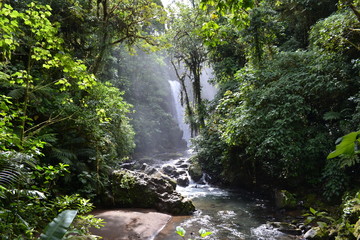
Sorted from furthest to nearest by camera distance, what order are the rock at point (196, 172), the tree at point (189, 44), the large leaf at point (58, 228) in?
the tree at point (189, 44) < the rock at point (196, 172) < the large leaf at point (58, 228)

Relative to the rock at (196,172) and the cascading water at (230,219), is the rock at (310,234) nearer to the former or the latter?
the cascading water at (230,219)

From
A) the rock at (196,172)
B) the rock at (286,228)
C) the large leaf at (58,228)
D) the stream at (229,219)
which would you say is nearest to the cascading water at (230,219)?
the stream at (229,219)

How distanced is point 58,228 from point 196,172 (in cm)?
1190

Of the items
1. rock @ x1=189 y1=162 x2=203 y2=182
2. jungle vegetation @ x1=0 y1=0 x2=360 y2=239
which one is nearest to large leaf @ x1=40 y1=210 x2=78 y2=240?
jungle vegetation @ x1=0 y1=0 x2=360 y2=239

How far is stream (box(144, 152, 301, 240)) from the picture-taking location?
17.8ft

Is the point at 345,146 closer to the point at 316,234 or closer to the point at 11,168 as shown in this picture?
the point at 11,168

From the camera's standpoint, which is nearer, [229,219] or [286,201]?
[229,219]

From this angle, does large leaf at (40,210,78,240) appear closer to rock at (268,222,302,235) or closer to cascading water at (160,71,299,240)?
cascading water at (160,71,299,240)

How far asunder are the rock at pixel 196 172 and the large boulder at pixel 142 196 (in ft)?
18.6

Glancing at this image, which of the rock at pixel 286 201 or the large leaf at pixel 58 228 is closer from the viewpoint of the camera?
the large leaf at pixel 58 228

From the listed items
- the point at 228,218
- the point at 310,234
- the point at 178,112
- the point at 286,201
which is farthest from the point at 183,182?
the point at 178,112

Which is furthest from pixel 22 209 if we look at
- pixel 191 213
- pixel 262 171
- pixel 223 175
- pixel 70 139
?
pixel 223 175

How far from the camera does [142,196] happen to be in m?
7.05

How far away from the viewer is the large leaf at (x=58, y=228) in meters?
1.61
